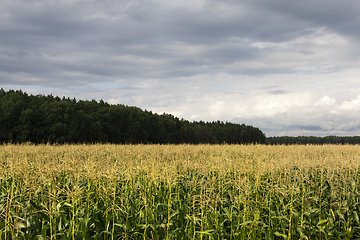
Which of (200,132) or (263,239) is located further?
(200,132)

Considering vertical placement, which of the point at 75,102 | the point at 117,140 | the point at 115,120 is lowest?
the point at 117,140

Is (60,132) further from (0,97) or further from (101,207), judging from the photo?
(101,207)

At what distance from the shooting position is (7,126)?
135 feet

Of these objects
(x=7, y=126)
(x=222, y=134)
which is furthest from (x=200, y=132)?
(x=7, y=126)

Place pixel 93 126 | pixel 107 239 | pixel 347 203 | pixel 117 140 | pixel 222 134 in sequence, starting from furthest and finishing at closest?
pixel 222 134 < pixel 117 140 < pixel 93 126 < pixel 347 203 < pixel 107 239

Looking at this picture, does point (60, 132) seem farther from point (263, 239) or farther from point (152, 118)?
point (263, 239)

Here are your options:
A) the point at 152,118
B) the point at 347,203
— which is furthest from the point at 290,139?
the point at 347,203

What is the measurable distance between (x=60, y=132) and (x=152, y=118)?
95.1 ft

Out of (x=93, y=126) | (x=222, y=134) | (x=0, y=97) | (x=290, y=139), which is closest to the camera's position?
(x=0, y=97)

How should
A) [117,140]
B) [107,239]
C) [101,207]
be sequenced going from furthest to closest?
1. [117,140]
2. [101,207]
3. [107,239]

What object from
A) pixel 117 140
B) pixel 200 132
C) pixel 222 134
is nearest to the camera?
pixel 117 140

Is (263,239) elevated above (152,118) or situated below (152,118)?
below

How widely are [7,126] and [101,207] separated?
4352cm

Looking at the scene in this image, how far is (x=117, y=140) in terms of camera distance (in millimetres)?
57312
